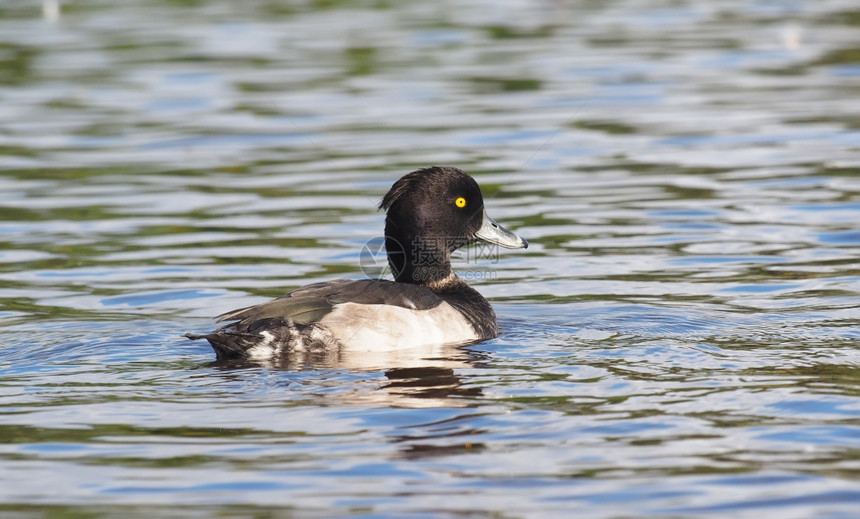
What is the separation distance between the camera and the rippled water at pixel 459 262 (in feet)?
18.7

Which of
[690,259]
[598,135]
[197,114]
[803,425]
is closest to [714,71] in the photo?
[598,135]

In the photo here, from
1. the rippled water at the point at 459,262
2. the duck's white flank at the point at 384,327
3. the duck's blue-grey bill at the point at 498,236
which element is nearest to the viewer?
the rippled water at the point at 459,262

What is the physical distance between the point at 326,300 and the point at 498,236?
5.87 ft

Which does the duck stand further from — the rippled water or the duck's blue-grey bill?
the rippled water

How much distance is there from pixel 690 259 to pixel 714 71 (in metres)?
8.59

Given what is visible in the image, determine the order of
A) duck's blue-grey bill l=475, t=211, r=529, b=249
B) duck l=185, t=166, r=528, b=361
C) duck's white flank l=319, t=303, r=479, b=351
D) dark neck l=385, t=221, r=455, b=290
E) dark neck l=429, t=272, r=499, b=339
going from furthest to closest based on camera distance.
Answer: duck's blue-grey bill l=475, t=211, r=529, b=249 < dark neck l=385, t=221, r=455, b=290 < dark neck l=429, t=272, r=499, b=339 < duck's white flank l=319, t=303, r=479, b=351 < duck l=185, t=166, r=528, b=361

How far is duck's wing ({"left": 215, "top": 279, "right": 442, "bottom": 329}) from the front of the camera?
7.95 metres

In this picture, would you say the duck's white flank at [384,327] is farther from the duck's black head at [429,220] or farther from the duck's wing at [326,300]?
the duck's black head at [429,220]

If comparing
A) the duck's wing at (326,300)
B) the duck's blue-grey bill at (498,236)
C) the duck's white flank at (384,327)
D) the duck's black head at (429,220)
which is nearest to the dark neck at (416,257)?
the duck's black head at (429,220)

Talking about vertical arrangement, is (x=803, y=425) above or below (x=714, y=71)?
below

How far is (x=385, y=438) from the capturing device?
20.2ft

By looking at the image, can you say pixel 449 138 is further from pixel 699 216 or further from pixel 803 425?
pixel 803 425

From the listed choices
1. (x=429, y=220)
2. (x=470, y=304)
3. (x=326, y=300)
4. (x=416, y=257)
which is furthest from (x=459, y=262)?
(x=326, y=300)

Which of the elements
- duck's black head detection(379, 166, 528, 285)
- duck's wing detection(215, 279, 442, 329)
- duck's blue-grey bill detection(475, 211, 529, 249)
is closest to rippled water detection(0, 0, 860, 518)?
duck's wing detection(215, 279, 442, 329)
